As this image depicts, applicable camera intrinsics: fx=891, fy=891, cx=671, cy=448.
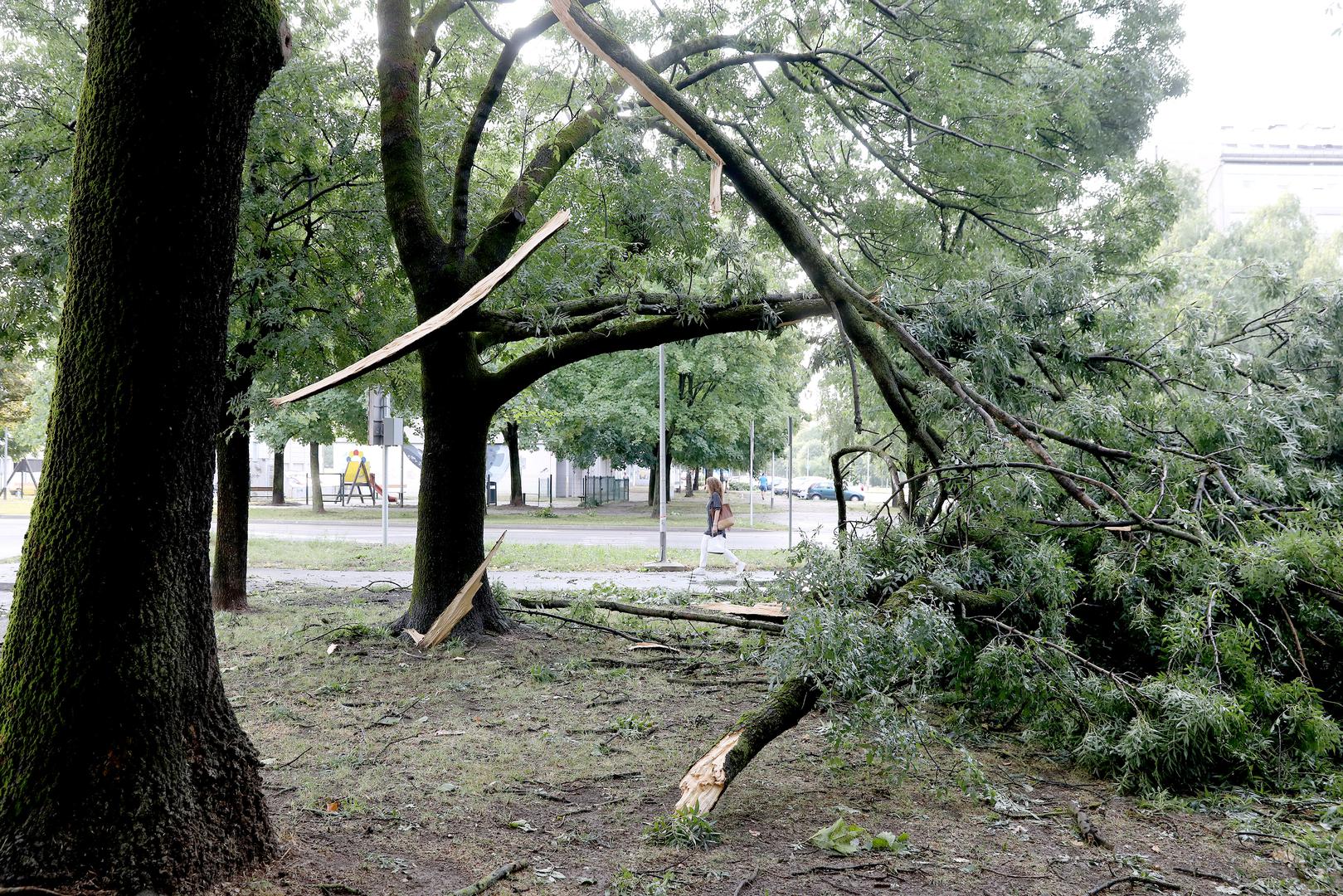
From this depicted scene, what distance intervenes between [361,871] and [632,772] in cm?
162

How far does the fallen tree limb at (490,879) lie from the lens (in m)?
3.11

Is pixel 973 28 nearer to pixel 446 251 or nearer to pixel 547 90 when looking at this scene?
pixel 547 90

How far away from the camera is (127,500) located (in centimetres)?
278

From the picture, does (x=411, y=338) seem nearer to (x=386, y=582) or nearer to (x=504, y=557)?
(x=386, y=582)

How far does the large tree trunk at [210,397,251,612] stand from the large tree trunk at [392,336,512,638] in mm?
3181

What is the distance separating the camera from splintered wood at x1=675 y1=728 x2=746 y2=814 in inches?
151

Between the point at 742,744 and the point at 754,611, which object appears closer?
the point at 742,744

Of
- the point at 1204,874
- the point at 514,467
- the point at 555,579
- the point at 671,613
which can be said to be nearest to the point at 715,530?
the point at 555,579

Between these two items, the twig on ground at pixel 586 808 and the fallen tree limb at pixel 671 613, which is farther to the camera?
the fallen tree limb at pixel 671 613

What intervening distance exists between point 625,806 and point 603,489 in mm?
37979

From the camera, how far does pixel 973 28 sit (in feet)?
27.5

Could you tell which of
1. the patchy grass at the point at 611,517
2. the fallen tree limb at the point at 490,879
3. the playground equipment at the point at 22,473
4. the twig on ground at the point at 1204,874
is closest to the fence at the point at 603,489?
the patchy grass at the point at 611,517

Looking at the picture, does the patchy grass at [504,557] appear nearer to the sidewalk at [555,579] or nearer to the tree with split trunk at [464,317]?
the sidewalk at [555,579]

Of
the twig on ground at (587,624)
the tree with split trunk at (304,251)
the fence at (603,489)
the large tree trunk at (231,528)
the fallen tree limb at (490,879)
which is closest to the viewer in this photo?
the fallen tree limb at (490,879)
